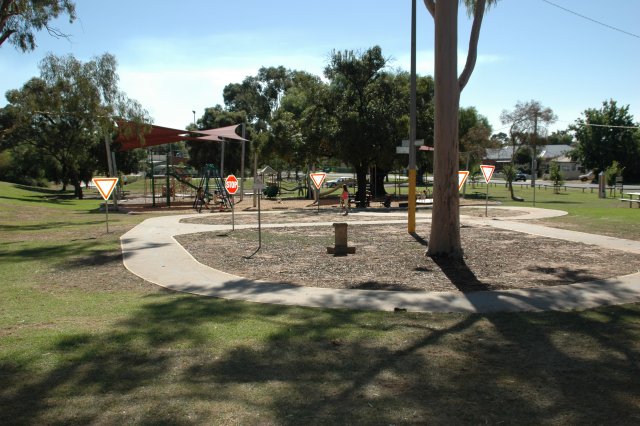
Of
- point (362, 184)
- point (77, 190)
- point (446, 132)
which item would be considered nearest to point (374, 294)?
point (446, 132)

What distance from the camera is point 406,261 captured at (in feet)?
39.3

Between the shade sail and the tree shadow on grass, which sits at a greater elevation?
the shade sail

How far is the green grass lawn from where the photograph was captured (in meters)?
4.29

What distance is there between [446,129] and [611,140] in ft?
215

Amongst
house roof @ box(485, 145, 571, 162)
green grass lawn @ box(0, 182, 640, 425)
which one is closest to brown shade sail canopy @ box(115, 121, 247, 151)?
green grass lawn @ box(0, 182, 640, 425)

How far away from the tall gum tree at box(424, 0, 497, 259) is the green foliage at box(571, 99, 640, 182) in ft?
203

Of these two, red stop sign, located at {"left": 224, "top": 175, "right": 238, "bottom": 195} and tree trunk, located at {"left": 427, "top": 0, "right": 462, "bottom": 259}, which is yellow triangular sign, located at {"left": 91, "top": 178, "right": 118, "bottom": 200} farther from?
tree trunk, located at {"left": 427, "top": 0, "right": 462, "bottom": 259}

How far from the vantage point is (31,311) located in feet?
25.6

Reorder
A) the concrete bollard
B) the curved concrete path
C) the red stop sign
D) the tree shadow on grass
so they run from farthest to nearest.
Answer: the red stop sign
the concrete bollard
the curved concrete path
the tree shadow on grass

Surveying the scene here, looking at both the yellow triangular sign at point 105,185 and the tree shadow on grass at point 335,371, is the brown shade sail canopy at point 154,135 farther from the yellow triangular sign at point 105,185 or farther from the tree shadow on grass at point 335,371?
the tree shadow on grass at point 335,371

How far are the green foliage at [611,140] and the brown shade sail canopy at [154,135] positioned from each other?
49.6 meters

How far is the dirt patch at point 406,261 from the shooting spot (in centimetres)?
1002

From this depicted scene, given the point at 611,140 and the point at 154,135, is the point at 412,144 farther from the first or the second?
the point at 611,140

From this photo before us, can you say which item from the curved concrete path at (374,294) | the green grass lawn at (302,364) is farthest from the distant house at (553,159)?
the green grass lawn at (302,364)
